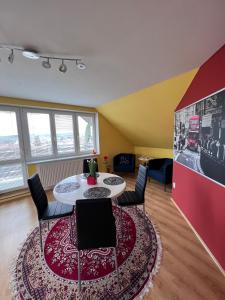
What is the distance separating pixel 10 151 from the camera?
10.9 ft

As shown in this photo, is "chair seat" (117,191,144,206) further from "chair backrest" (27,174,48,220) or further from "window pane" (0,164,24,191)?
"window pane" (0,164,24,191)

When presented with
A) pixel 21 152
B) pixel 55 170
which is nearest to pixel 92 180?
pixel 55 170

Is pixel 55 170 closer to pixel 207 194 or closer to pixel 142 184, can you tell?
pixel 142 184

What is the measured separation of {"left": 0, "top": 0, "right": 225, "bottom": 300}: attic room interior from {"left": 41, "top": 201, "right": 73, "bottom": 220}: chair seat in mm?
16

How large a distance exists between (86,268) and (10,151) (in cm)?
302

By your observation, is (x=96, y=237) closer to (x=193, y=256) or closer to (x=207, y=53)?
(x=193, y=256)

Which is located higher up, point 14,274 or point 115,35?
point 115,35

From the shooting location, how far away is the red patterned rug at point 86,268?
1340 millimetres

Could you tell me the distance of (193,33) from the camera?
4.25 ft

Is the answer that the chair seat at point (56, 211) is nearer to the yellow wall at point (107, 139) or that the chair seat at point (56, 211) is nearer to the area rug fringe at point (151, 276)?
the area rug fringe at point (151, 276)

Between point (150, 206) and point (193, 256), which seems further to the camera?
point (150, 206)

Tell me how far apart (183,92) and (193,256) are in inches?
91.9

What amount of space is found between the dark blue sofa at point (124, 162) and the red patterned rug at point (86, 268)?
2.60 meters

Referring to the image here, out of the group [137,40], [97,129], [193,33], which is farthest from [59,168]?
[193,33]
